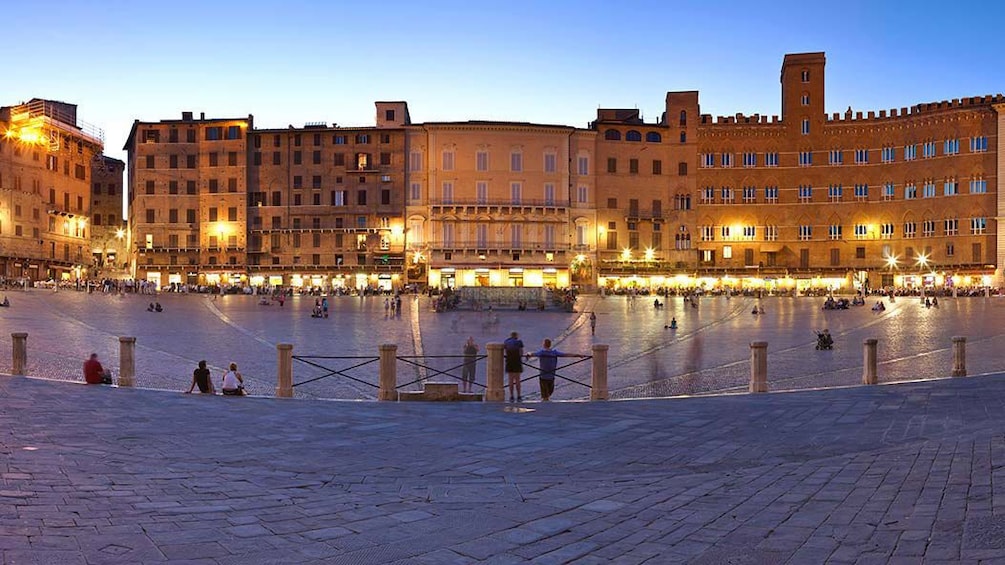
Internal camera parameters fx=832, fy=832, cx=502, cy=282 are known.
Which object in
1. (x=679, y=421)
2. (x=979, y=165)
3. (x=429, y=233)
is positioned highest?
(x=979, y=165)

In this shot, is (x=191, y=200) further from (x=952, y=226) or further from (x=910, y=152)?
(x=952, y=226)

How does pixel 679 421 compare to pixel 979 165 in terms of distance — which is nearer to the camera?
pixel 679 421

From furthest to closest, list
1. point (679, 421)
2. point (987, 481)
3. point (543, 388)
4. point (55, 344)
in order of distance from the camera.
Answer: point (55, 344) < point (543, 388) < point (679, 421) < point (987, 481)

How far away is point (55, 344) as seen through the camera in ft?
78.3

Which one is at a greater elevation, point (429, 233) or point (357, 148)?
point (357, 148)

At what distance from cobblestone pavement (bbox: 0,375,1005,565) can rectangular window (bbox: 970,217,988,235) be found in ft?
204

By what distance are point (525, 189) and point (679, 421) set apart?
6265cm

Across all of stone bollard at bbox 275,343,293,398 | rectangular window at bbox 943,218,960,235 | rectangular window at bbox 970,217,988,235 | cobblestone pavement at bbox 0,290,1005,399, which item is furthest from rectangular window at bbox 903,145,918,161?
stone bollard at bbox 275,343,293,398

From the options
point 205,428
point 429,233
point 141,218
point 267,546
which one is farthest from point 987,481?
point 141,218

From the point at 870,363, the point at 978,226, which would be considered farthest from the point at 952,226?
the point at 870,363

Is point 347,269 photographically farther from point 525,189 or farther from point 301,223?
point 525,189

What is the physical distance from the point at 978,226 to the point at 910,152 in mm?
8028

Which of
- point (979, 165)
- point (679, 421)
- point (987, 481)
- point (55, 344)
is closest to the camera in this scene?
point (987, 481)

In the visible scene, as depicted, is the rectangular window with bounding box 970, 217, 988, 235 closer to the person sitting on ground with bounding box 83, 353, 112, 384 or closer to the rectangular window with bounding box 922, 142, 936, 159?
the rectangular window with bounding box 922, 142, 936, 159
